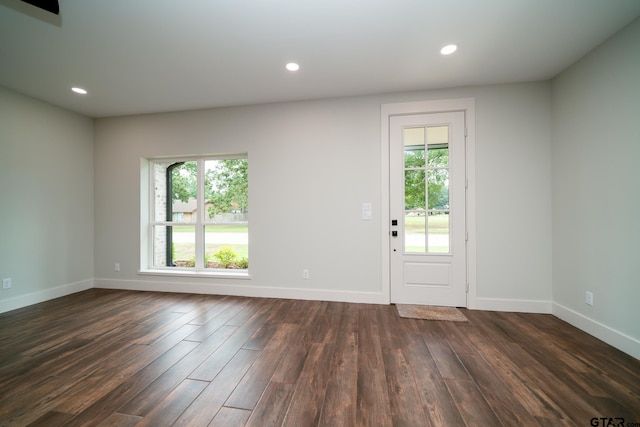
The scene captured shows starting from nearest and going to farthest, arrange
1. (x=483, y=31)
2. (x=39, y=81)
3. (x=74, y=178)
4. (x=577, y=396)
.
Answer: (x=577, y=396) < (x=483, y=31) < (x=39, y=81) < (x=74, y=178)

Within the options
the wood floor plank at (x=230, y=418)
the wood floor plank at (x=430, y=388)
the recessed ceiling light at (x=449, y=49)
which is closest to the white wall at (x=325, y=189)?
the recessed ceiling light at (x=449, y=49)

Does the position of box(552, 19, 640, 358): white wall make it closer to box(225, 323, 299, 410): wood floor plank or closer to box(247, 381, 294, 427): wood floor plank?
box(247, 381, 294, 427): wood floor plank

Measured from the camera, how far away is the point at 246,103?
11.7ft

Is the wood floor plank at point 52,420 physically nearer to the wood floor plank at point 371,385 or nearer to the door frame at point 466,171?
the wood floor plank at point 371,385

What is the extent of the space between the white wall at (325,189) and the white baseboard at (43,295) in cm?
29

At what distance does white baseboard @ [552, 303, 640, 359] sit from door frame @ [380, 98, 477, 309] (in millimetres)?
843

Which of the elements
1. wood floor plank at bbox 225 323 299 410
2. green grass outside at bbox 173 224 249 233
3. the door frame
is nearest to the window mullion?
green grass outside at bbox 173 224 249 233

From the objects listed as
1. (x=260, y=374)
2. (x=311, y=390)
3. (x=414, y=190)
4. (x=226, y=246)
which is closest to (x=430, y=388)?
(x=311, y=390)

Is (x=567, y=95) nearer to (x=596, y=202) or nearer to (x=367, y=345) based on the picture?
(x=596, y=202)

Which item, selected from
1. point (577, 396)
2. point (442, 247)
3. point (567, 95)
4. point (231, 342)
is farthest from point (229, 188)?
point (567, 95)

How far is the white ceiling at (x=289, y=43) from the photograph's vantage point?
189 cm

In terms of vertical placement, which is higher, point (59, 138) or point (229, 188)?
point (59, 138)

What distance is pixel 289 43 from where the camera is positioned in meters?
2.27

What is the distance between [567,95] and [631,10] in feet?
2.94
